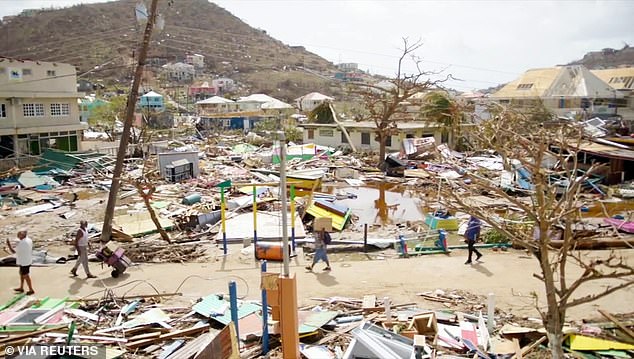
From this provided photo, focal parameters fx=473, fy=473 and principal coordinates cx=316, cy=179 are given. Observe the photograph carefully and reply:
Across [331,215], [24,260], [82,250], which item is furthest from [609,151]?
[24,260]

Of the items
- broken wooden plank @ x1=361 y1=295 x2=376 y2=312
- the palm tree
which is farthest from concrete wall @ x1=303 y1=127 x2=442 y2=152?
broken wooden plank @ x1=361 y1=295 x2=376 y2=312

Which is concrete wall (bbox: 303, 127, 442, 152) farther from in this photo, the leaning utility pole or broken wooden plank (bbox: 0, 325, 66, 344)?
broken wooden plank (bbox: 0, 325, 66, 344)

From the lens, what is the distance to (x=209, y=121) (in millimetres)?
58656

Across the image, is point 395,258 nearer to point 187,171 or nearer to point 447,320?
point 447,320

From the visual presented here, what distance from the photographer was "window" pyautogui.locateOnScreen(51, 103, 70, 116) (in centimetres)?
3441

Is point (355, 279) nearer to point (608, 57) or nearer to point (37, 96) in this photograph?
point (37, 96)

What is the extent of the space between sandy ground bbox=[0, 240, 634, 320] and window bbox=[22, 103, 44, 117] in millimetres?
23431

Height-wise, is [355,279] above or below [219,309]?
below

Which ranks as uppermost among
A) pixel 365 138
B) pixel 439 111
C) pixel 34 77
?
pixel 34 77

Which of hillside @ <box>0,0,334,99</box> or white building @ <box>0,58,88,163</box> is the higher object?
hillside @ <box>0,0,334,99</box>

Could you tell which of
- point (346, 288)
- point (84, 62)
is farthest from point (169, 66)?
point (346, 288)

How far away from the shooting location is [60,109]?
35.0 metres

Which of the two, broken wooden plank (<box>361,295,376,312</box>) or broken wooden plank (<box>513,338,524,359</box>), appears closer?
broken wooden plank (<box>513,338,524,359</box>)

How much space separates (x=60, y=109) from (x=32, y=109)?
2.41 meters
